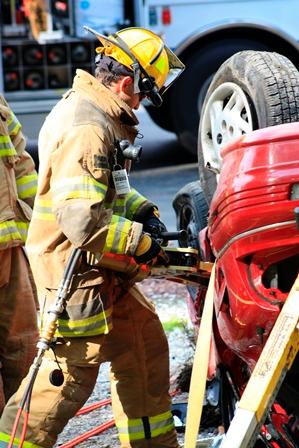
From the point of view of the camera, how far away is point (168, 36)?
35.5 ft

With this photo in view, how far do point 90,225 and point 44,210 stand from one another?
1.27 feet

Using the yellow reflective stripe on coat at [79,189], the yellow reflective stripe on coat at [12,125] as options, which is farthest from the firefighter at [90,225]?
the yellow reflective stripe on coat at [12,125]

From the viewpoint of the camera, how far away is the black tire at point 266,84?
4.00 m

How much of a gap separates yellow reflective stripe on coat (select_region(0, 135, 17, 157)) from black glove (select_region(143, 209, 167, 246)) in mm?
741

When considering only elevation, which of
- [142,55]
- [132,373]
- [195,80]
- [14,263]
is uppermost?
[142,55]

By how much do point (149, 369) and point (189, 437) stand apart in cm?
86

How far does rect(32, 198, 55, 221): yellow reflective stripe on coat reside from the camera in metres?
3.86

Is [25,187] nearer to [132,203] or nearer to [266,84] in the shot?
[132,203]

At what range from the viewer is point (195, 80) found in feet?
36.0

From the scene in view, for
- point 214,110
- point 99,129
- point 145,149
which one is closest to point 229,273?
point 99,129

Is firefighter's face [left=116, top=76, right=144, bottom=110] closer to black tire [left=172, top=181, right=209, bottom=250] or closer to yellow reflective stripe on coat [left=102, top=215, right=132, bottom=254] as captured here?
yellow reflective stripe on coat [left=102, top=215, right=132, bottom=254]

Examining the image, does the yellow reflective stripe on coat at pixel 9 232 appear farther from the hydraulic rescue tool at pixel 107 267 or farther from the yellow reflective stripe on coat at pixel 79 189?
the yellow reflective stripe on coat at pixel 79 189

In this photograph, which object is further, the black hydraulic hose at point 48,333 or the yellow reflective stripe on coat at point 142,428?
the yellow reflective stripe on coat at point 142,428

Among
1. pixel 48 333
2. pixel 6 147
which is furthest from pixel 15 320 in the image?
pixel 48 333
